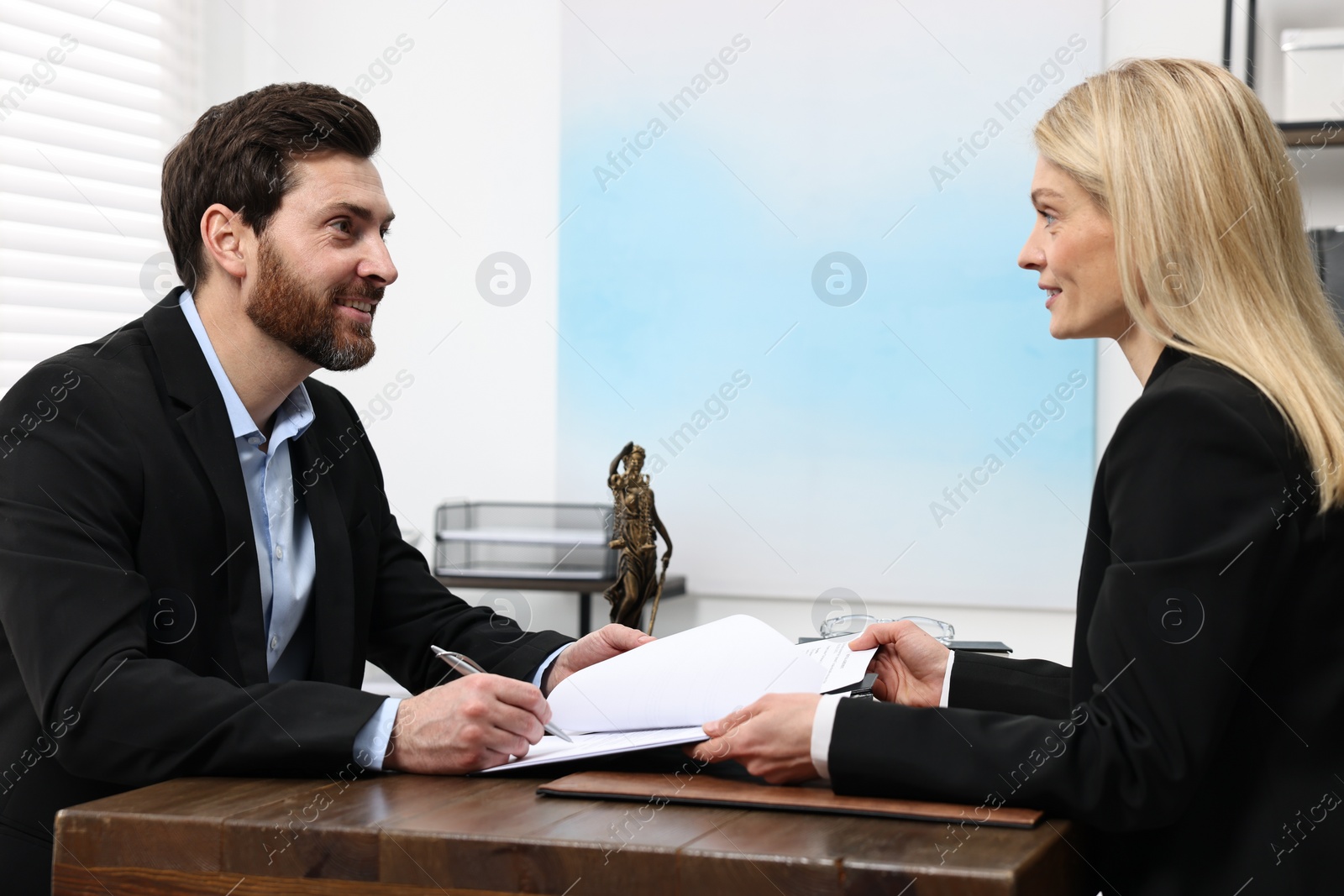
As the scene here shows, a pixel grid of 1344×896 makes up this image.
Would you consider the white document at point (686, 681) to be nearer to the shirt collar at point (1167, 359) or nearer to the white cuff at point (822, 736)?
the white cuff at point (822, 736)

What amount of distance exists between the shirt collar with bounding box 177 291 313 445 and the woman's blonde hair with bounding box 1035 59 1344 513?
107 centimetres

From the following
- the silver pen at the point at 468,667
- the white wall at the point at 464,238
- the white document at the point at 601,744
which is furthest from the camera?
the white wall at the point at 464,238

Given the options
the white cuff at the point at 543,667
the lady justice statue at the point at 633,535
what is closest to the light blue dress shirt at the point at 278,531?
the white cuff at the point at 543,667

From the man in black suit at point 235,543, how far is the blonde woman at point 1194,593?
0.39 m

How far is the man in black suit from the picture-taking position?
112 cm

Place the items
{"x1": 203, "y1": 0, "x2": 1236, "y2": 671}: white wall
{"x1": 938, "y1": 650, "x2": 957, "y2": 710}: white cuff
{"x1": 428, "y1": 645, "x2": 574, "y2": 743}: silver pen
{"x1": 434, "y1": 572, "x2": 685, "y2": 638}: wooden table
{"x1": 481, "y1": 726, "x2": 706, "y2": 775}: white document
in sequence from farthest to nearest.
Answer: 1. {"x1": 203, "y1": 0, "x2": 1236, "y2": 671}: white wall
2. {"x1": 434, "y1": 572, "x2": 685, "y2": 638}: wooden table
3. {"x1": 938, "y1": 650, "x2": 957, "y2": 710}: white cuff
4. {"x1": 428, "y1": 645, "x2": 574, "y2": 743}: silver pen
5. {"x1": 481, "y1": 726, "x2": 706, "y2": 775}: white document

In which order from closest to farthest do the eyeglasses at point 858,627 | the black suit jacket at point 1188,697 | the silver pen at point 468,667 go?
1. the black suit jacket at point 1188,697
2. the silver pen at point 468,667
3. the eyeglasses at point 858,627

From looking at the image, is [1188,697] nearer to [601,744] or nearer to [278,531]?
[601,744]

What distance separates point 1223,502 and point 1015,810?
11.3 inches

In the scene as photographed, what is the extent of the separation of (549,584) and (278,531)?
132cm

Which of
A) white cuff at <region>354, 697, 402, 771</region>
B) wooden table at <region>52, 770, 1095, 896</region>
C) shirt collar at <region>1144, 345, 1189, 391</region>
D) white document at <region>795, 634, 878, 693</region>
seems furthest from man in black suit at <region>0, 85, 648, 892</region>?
shirt collar at <region>1144, 345, 1189, 391</region>

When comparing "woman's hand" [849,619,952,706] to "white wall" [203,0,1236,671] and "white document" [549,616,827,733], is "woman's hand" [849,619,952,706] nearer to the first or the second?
"white document" [549,616,827,733]

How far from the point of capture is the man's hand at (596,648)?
58.1 inches

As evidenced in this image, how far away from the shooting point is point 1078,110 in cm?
124
